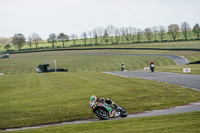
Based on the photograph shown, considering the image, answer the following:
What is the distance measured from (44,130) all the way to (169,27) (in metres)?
A: 170

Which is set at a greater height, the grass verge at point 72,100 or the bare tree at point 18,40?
the bare tree at point 18,40

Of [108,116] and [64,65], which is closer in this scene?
[108,116]

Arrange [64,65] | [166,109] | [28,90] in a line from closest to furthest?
[166,109], [28,90], [64,65]

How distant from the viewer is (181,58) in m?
79.3

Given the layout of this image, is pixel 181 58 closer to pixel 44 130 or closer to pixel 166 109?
pixel 166 109

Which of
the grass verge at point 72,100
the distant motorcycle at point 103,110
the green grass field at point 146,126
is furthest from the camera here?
the grass verge at point 72,100

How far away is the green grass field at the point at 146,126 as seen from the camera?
1319 centimetres

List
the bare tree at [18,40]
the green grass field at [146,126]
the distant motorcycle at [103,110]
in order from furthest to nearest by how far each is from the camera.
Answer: the bare tree at [18,40]
the distant motorcycle at [103,110]
the green grass field at [146,126]

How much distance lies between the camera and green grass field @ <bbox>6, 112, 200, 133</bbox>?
43.3 ft

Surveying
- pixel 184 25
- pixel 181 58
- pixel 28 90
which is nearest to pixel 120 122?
pixel 28 90

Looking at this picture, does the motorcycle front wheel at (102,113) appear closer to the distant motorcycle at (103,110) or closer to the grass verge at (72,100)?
the distant motorcycle at (103,110)

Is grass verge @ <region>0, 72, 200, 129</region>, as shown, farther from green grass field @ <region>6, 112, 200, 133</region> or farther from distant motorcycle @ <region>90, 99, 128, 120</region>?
green grass field @ <region>6, 112, 200, 133</region>

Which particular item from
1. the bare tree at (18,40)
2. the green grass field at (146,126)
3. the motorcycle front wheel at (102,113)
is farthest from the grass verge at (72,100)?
the bare tree at (18,40)

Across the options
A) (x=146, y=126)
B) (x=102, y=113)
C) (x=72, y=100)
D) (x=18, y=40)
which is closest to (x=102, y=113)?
(x=102, y=113)
